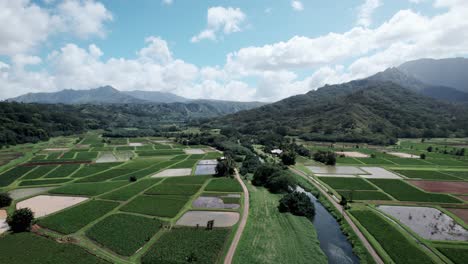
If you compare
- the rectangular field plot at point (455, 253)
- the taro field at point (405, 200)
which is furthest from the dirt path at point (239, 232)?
the rectangular field plot at point (455, 253)

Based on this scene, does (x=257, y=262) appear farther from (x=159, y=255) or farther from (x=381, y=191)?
(x=381, y=191)

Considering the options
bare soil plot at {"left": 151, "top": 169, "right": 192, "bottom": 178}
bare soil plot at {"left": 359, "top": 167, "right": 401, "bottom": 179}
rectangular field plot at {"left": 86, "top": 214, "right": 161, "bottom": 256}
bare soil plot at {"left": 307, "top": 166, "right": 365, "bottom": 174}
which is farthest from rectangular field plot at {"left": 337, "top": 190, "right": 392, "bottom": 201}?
bare soil plot at {"left": 151, "top": 169, "right": 192, "bottom": 178}

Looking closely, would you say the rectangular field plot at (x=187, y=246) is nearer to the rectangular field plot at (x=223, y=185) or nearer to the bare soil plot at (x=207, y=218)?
the bare soil plot at (x=207, y=218)

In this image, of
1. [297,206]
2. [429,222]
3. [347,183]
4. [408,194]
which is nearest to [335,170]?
[347,183]

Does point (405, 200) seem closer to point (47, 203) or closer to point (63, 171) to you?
point (47, 203)

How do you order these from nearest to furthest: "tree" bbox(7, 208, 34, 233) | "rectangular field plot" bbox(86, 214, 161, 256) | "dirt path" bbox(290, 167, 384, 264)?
"dirt path" bbox(290, 167, 384, 264), "rectangular field plot" bbox(86, 214, 161, 256), "tree" bbox(7, 208, 34, 233)

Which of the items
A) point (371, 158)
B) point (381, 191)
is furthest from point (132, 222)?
point (371, 158)

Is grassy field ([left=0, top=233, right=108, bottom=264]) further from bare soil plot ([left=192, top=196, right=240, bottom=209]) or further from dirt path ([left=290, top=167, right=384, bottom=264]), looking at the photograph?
dirt path ([left=290, top=167, right=384, bottom=264])
